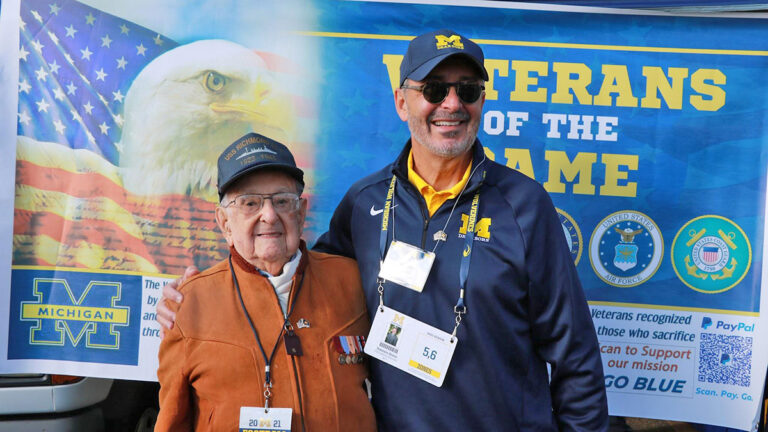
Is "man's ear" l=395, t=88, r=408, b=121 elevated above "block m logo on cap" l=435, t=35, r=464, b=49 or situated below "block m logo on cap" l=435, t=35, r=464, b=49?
below

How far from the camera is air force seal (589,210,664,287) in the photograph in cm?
323

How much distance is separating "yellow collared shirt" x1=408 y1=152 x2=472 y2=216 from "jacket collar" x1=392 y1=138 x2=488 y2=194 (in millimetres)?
26

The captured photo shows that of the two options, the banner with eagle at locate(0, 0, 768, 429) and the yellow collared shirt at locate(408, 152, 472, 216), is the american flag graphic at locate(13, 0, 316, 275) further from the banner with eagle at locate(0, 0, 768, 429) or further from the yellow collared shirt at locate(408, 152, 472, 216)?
the yellow collared shirt at locate(408, 152, 472, 216)

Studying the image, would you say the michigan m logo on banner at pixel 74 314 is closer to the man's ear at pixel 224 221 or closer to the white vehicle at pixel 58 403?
the white vehicle at pixel 58 403

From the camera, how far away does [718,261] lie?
321 cm

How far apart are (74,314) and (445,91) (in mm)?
2174

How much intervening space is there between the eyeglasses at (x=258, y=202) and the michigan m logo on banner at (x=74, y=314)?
4.96ft

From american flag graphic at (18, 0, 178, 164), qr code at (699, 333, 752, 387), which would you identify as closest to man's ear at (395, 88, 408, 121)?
american flag graphic at (18, 0, 178, 164)

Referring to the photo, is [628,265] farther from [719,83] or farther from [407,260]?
[407,260]

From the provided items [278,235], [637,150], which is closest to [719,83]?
[637,150]

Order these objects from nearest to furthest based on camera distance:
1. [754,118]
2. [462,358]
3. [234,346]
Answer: [234,346] → [462,358] → [754,118]

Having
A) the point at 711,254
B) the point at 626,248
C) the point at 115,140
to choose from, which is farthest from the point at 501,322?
the point at 115,140

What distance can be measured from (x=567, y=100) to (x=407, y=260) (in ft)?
4.59

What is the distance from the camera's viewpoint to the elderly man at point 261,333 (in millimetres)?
2051
